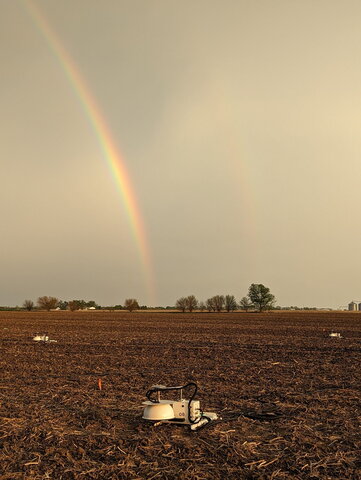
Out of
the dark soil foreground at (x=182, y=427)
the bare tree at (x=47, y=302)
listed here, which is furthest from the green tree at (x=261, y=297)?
the dark soil foreground at (x=182, y=427)

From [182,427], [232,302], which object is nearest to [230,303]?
[232,302]

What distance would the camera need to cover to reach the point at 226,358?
19734 mm

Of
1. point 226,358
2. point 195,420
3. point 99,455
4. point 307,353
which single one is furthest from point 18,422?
point 307,353

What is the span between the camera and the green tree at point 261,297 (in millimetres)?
190875

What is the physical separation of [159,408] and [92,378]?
6.61 meters

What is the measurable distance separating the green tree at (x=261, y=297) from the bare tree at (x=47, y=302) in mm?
73936

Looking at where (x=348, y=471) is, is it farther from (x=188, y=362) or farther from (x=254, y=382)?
(x=188, y=362)

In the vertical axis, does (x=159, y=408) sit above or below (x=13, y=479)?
above

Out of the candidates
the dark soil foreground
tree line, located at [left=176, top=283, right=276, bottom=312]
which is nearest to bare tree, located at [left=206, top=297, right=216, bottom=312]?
tree line, located at [left=176, top=283, right=276, bottom=312]

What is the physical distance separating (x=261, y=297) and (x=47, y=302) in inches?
3139

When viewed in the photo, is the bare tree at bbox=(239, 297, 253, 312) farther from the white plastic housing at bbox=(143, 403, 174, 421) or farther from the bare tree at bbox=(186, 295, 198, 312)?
the white plastic housing at bbox=(143, 403, 174, 421)

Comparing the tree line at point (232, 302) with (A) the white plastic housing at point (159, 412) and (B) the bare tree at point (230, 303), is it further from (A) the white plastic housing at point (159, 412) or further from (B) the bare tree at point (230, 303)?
(A) the white plastic housing at point (159, 412)

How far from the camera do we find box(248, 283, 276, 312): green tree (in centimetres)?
19088

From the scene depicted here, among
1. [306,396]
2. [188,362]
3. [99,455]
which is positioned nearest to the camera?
[99,455]
